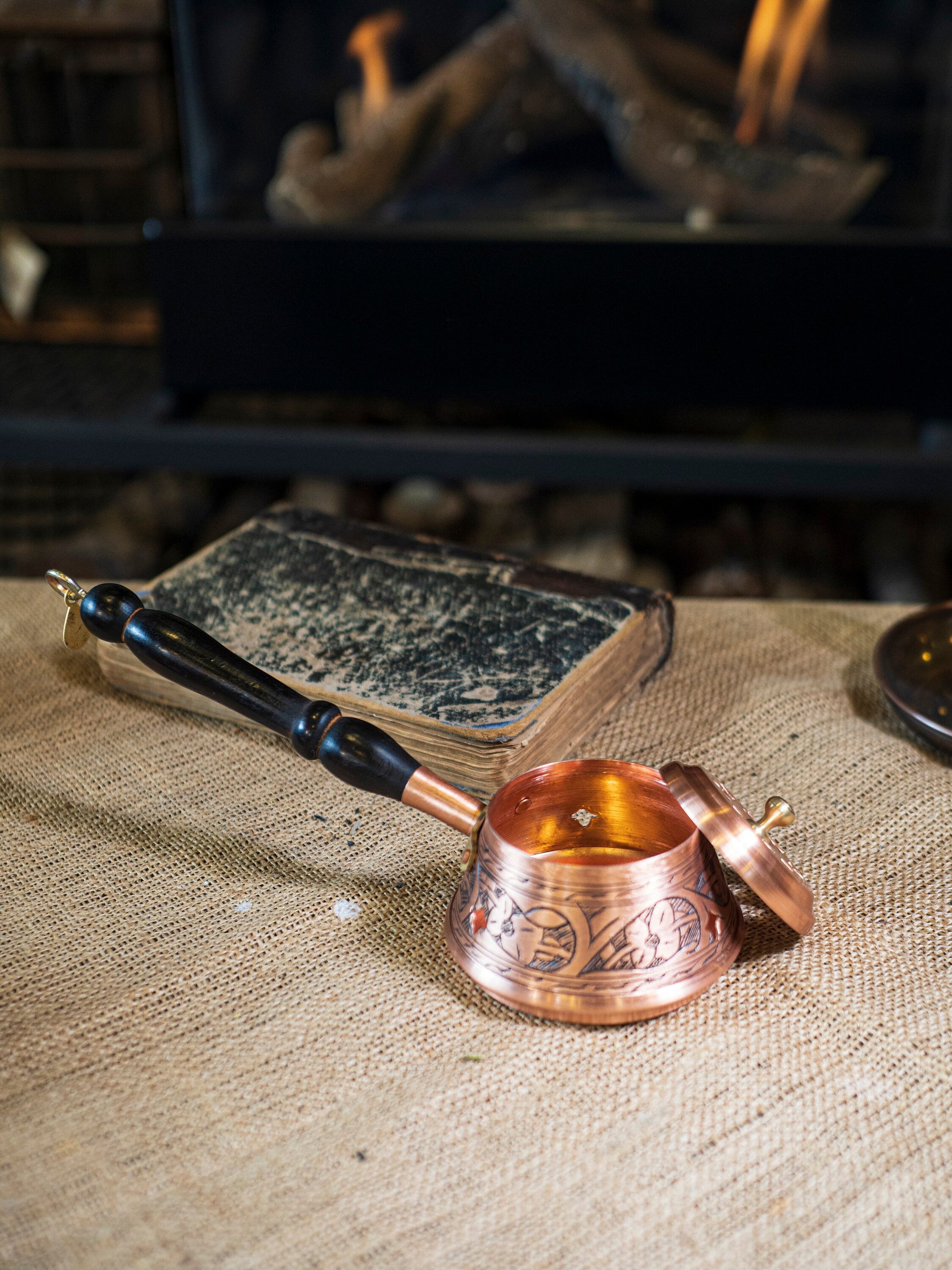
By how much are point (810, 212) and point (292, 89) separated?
0.64m

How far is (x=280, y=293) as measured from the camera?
1441 mm

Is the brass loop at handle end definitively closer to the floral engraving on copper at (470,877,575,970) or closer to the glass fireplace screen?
the floral engraving on copper at (470,877,575,970)

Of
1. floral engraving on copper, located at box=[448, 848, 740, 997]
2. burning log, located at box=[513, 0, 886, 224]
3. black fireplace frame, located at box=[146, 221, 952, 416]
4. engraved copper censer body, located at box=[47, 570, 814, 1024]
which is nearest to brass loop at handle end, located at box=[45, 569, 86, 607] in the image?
engraved copper censer body, located at box=[47, 570, 814, 1024]

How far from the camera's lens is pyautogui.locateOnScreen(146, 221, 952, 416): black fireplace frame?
4.48ft

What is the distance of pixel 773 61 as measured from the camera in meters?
1.43

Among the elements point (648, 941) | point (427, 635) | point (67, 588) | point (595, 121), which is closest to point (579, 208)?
point (595, 121)

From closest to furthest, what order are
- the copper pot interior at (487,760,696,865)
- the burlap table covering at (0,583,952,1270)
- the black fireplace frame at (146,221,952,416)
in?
the burlap table covering at (0,583,952,1270) < the copper pot interior at (487,760,696,865) < the black fireplace frame at (146,221,952,416)

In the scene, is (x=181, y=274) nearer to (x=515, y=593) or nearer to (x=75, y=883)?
(x=515, y=593)

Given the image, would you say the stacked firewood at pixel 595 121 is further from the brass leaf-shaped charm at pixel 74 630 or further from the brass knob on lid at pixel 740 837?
the brass knob on lid at pixel 740 837

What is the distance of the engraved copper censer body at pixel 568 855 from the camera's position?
1.42 feet

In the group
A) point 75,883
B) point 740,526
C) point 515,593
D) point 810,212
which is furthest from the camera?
point 740,526

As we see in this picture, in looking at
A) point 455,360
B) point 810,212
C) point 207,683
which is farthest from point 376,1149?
point 810,212

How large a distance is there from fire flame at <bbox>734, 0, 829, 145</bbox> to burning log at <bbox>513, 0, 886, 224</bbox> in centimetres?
3

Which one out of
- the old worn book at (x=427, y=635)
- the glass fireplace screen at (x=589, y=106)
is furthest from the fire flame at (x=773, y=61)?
the old worn book at (x=427, y=635)
